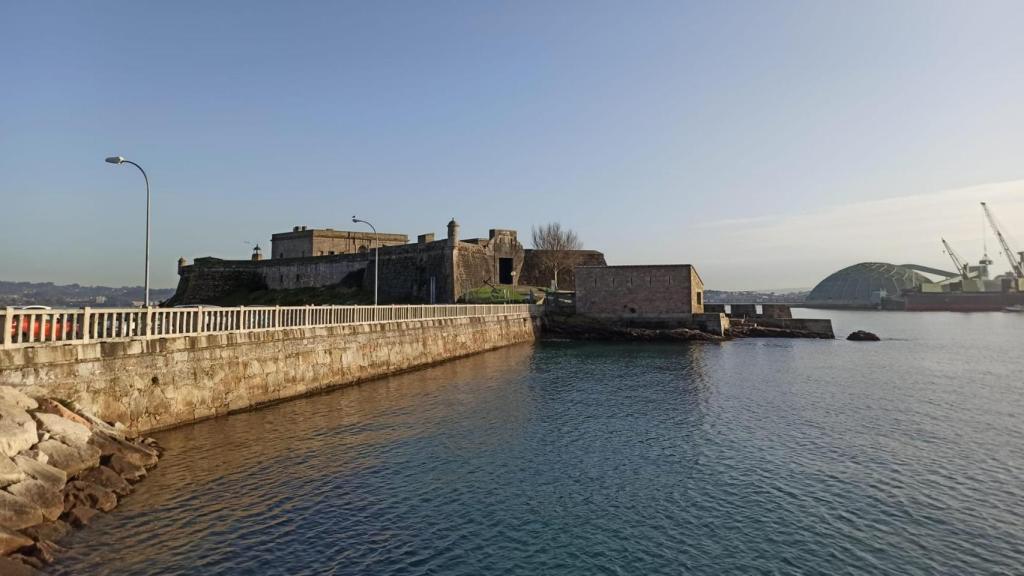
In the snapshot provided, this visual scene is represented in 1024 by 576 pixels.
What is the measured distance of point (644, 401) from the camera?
27984 mm

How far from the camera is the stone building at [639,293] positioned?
65.2 metres

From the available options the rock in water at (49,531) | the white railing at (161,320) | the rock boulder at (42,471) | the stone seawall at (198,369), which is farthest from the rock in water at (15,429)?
the white railing at (161,320)

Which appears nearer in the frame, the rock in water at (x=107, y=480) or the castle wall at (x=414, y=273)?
the rock in water at (x=107, y=480)

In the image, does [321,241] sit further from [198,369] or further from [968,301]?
[968,301]

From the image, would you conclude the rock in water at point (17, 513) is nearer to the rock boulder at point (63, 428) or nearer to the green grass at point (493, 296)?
the rock boulder at point (63, 428)

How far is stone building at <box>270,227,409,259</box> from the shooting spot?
89125mm

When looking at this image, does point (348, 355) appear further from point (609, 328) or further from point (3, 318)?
point (609, 328)

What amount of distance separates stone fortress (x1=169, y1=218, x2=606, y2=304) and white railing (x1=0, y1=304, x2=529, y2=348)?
26.4 meters

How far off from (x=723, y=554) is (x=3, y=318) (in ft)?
64.2

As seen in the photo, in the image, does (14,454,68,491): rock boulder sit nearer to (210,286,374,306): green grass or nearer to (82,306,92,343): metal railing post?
(82,306,92,343): metal railing post

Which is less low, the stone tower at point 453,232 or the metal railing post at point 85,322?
the stone tower at point 453,232

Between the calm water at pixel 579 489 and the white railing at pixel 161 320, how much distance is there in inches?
158

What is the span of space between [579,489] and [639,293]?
53774 mm

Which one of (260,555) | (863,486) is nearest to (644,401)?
(863,486)
